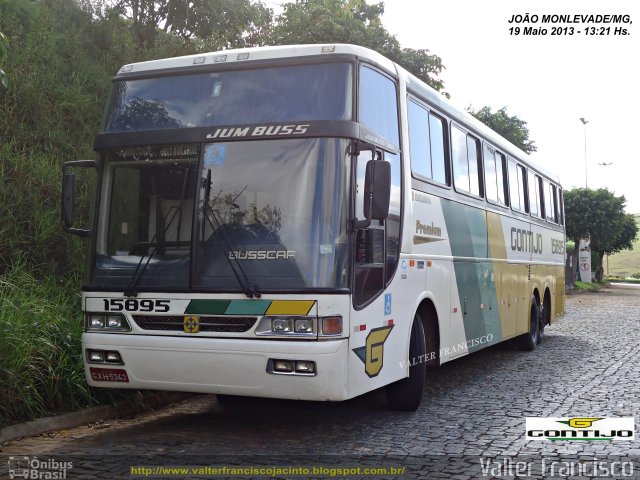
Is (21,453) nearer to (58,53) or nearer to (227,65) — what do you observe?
(227,65)

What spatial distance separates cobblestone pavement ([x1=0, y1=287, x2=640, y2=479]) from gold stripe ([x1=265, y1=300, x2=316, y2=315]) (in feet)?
3.62

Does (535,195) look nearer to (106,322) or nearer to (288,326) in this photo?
(288,326)

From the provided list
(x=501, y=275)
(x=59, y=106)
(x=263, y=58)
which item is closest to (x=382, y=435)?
(x=263, y=58)

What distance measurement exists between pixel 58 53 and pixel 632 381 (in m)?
12.5

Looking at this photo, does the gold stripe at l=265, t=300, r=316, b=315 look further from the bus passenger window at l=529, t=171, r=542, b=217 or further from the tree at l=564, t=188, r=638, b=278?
the tree at l=564, t=188, r=638, b=278

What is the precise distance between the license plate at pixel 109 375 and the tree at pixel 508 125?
32.6 meters

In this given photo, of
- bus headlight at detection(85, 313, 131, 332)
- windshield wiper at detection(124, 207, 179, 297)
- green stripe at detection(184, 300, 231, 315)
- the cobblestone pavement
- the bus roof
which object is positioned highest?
the bus roof

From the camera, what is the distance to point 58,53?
16438 mm

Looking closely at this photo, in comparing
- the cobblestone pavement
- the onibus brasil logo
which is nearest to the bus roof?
the cobblestone pavement

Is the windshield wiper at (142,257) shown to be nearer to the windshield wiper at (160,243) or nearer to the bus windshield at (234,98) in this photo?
→ the windshield wiper at (160,243)

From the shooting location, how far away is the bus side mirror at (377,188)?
21.0 ft

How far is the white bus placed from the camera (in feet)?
21.0

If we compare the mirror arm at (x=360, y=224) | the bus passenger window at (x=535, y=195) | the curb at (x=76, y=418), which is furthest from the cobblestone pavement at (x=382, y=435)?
the bus passenger window at (x=535, y=195)

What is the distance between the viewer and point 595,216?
4553cm
